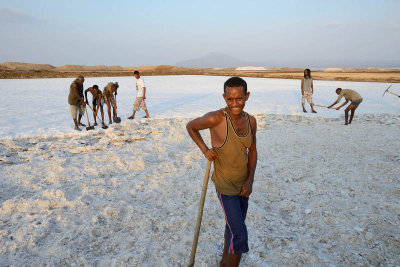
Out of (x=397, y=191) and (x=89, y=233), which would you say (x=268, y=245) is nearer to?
(x=89, y=233)

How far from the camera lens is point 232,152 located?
206 centimetres

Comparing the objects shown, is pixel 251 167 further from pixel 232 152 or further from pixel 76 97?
pixel 76 97

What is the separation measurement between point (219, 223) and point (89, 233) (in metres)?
1.50

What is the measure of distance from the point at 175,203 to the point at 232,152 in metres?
1.91

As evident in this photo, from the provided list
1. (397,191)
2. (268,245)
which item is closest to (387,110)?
(397,191)

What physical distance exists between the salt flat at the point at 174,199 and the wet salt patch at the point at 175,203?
0.04 ft

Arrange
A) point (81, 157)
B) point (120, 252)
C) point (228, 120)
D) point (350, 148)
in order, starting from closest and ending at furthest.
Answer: point (228, 120)
point (120, 252)
point (81, 157)
point (350, 148)

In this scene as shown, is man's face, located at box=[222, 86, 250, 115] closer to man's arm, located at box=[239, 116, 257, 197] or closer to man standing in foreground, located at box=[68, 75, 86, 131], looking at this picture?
man's arm, located at box=[239, 116, 257, 197]

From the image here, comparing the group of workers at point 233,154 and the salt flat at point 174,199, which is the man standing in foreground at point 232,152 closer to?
the group of workers at point 233,154

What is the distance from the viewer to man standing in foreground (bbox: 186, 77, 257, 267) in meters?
2.01

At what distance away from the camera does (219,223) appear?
323cm

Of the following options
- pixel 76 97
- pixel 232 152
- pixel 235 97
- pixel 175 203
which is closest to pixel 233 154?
pixel 232 152

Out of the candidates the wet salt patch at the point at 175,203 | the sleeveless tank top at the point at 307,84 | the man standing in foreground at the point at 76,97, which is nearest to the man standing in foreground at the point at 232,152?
the wet salt patch at the point at 175,203

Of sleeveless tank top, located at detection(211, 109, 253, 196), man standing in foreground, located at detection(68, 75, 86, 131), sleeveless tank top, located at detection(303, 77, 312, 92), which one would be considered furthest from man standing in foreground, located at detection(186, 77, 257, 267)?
sleeveless tank top, located at detection(303, 77, 312, 92)
